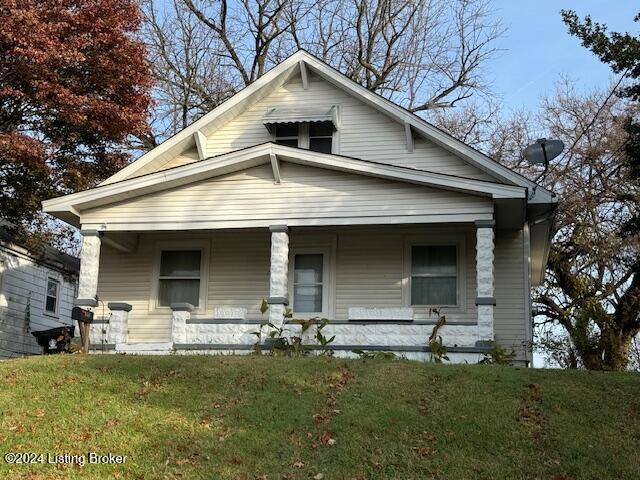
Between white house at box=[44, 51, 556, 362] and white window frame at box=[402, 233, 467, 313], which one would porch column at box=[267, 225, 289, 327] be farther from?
white window frame at box=[402, 233, 467, 313]

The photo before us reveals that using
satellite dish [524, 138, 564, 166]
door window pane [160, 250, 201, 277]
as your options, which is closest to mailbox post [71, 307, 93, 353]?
door window pane [160, 250, 201, 277]

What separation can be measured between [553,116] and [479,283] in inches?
634

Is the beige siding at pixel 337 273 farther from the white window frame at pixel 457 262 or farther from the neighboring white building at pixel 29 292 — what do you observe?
the neighboring white building at pixel 29 292

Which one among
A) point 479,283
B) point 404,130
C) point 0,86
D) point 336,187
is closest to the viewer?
point 479,283

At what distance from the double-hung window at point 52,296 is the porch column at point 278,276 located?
455 inches

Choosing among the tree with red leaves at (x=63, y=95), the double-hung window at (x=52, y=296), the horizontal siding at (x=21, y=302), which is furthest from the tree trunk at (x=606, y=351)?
the double-hung window at (x=52, y=296)

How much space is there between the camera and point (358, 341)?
1413cm

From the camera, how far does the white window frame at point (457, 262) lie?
15648 mm

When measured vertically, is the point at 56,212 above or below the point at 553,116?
below

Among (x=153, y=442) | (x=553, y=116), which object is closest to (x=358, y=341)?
(x=153, y=442)

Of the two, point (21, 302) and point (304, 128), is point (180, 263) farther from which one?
point (21, 302)

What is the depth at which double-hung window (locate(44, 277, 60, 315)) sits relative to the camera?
23.8m

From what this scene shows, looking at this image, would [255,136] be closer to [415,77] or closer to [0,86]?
[0,86]

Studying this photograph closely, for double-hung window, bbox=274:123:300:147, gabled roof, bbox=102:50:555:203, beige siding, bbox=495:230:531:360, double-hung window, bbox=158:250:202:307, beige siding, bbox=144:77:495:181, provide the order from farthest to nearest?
double-hung window, bbox=274:123:300:147
double-hung window, bbox=158:250:202:307
beige siding, bbox=144:77:495:181
gabled roof, bbox=102:50:555:203
beige siding, bbox=495:230:531:360
